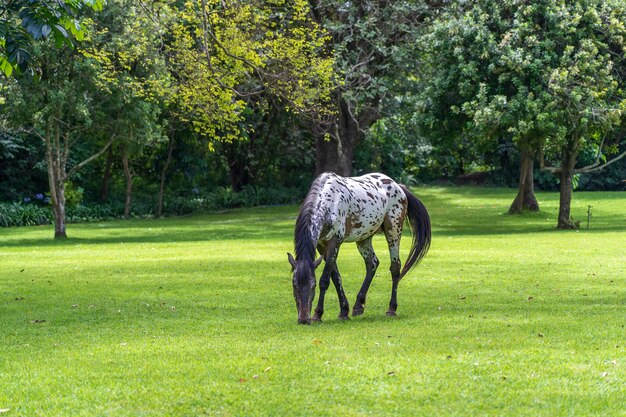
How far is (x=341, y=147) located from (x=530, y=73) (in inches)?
362

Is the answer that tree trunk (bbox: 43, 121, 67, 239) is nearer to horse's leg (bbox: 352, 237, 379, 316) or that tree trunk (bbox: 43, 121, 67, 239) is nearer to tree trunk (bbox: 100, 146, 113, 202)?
tree trunk (bbox: 100, 146, 113, 202)

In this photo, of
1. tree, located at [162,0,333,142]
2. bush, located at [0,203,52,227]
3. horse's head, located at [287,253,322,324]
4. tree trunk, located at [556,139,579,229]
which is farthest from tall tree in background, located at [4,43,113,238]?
horse's head, located at [287,253,322,324]

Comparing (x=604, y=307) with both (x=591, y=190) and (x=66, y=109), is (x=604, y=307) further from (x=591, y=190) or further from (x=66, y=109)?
(x=591, y=190)

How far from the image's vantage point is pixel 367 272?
13.5m

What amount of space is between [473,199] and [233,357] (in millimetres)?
41728

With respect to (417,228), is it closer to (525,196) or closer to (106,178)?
(525,196)

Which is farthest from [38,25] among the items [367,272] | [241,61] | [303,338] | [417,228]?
[241,61]

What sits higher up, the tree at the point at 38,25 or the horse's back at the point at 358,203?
the tree at the point at 38,25

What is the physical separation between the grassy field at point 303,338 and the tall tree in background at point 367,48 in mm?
11230

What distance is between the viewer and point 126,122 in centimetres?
3086

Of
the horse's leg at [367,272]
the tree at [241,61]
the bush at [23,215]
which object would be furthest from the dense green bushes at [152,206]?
the horse's leg at [367,272]

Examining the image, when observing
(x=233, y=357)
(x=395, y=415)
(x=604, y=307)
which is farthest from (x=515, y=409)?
(x=604, y=307)

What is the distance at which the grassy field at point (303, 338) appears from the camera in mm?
8094

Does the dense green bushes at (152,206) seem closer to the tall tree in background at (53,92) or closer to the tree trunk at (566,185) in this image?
the tall tree in background at (53,92)
